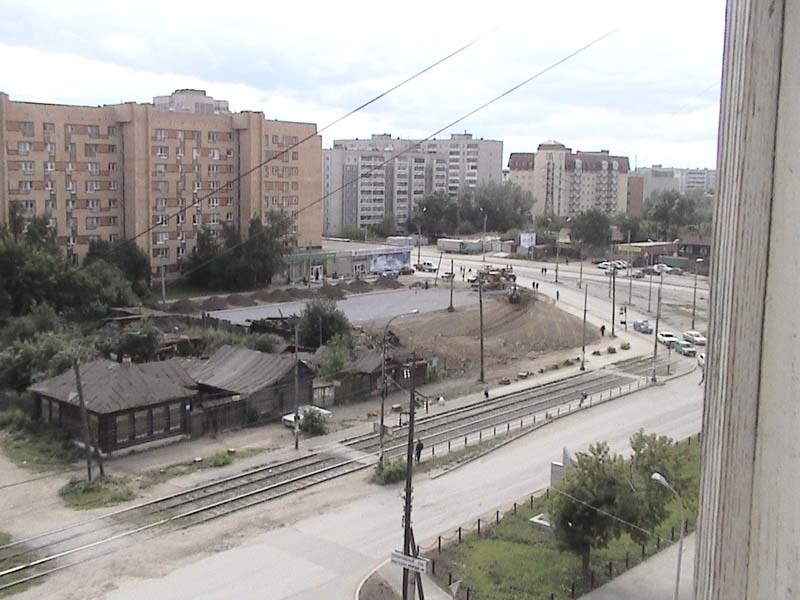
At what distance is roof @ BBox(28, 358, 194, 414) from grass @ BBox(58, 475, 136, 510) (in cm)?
177

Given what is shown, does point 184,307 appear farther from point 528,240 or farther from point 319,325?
point 528,240

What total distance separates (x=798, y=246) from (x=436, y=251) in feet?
191

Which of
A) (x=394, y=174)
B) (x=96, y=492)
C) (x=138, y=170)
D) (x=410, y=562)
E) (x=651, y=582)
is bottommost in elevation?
(x=96, y=492)

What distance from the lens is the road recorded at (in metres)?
10.4

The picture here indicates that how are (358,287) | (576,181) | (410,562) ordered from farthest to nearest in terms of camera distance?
(576,181)
(358,287)
(410,562)

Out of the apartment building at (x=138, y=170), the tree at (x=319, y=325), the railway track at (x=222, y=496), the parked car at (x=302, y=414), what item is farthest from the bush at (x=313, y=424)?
the apartment building at (x=138, y=170)

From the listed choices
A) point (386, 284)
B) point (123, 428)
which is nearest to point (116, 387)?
point (123, 428)

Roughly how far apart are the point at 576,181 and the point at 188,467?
219ft

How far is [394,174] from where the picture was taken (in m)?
70.3

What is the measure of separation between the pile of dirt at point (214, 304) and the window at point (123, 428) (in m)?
17.0

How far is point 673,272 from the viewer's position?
48.9m

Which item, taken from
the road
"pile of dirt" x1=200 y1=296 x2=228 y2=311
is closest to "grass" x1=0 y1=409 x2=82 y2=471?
the road

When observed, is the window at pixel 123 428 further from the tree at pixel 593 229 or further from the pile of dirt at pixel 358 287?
the tree at pixel 593 229

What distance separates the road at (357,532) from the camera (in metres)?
10.4
